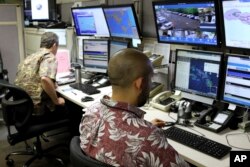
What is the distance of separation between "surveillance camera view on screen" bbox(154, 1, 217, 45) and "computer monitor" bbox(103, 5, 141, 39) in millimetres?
277

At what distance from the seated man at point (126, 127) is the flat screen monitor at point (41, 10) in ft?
10.3

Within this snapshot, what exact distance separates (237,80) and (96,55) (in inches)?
63.7

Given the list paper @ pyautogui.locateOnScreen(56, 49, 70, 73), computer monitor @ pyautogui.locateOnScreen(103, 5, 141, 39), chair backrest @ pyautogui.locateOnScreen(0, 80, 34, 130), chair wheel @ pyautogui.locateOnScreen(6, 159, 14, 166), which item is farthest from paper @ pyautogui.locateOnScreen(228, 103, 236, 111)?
paper @ pyautogui.locateOnScreen(56, 49, 70, 73)

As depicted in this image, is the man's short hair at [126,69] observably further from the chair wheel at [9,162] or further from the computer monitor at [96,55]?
the chair wheel at [9,162]

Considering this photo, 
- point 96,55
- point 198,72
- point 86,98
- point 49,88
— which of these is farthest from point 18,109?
point 198,72

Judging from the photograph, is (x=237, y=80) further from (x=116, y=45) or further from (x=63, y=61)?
(x=63, y=61)

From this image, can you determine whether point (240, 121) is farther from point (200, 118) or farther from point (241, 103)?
point (200, 118)

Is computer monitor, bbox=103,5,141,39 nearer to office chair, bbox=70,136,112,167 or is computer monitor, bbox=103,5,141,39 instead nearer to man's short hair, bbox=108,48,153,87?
man's short hair, bbox=108,48,153,87

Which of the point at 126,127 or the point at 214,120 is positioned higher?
the point at 126,127

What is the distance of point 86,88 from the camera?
2.71 m

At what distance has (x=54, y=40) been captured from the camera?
2.80 metres

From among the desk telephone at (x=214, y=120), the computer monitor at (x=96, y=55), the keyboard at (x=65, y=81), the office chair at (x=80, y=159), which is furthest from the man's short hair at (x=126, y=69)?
the keyboard at (x=65, y=81)

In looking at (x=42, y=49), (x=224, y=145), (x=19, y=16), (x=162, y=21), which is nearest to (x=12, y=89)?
(x=42, y=49)

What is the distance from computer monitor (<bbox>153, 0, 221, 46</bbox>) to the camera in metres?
1.89
